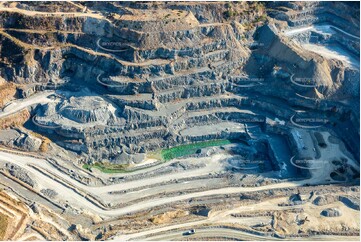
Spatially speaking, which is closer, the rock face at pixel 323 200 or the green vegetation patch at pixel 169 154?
the rock face at pixel 323 200

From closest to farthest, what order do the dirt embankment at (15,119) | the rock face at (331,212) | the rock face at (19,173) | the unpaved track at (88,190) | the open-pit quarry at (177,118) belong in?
the rock face at (331,212)
the open-pit quarry at (177,118)
the unpaved track at (88,190)
the rock face at (19,173)
the dirt embankment at (15,119)

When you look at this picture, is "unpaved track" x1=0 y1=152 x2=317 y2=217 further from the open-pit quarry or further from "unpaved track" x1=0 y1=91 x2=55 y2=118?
"unpaved track" x1=0 y1=91 x2=55 y2=118

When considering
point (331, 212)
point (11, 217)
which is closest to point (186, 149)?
point (331, 212)

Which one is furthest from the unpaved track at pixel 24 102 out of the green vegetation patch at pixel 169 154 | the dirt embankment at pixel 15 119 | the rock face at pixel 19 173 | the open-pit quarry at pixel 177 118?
the green vegetation patch at pixel 169 154

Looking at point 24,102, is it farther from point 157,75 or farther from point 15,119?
point 157,75

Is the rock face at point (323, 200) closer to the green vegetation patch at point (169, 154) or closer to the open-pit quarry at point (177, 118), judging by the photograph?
the open-pit quarry at point (177, 118)

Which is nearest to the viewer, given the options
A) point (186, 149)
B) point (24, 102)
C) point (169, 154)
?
point (169, 154)

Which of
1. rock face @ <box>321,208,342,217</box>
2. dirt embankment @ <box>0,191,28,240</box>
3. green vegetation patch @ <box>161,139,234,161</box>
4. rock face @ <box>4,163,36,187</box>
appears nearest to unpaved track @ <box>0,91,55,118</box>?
rock face @ <box>4,163,36,187</box>
